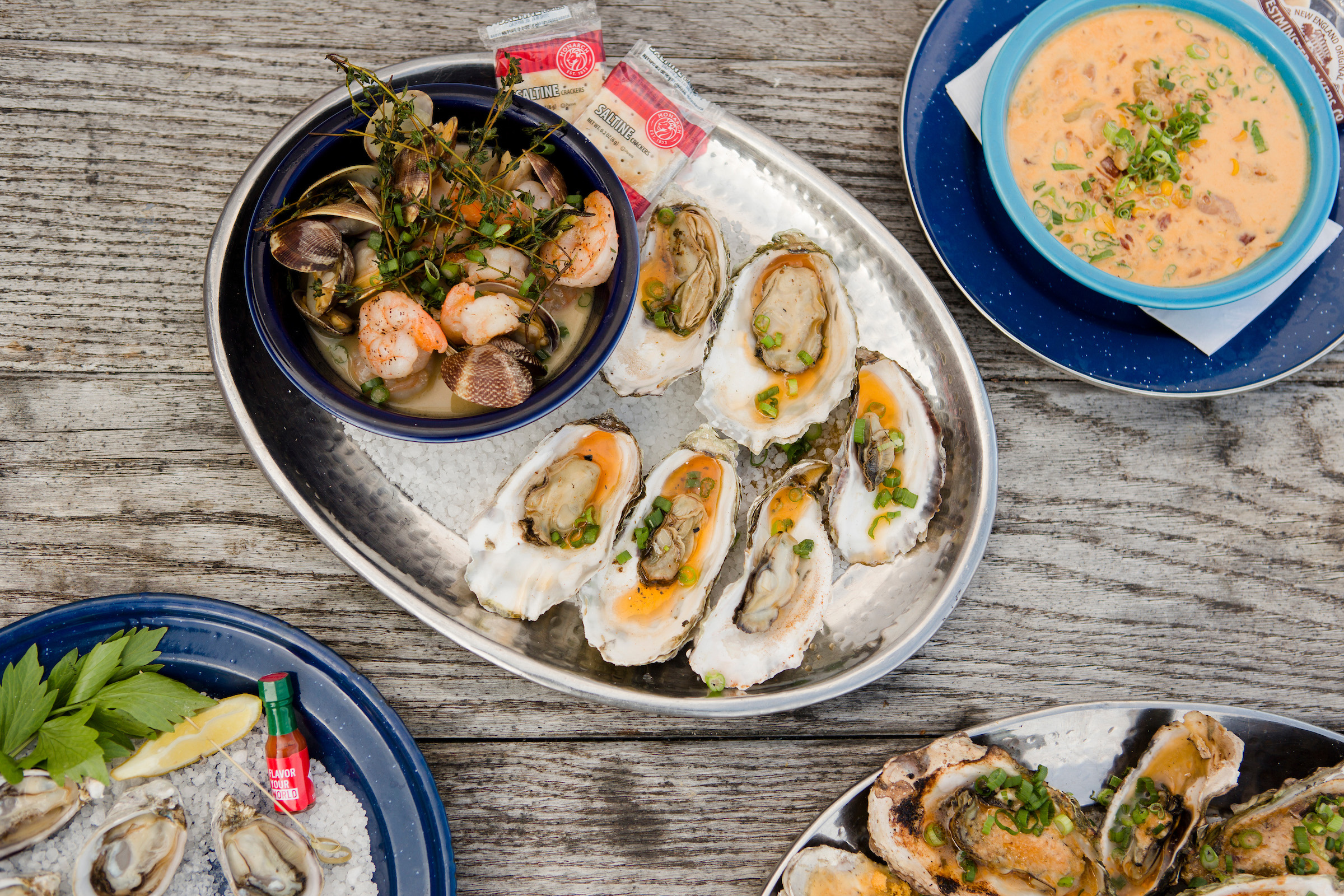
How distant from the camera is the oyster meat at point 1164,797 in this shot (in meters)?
1.46

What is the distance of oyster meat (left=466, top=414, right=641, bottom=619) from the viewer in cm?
139

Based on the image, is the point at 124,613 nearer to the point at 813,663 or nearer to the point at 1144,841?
the point at 813,663

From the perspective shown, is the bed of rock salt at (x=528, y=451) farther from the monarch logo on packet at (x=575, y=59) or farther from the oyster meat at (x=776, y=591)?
the monarch logo on packet at (x=575, y=59)

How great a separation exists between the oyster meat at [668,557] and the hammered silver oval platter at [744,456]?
0.18 feet

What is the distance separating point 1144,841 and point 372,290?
5.58ft

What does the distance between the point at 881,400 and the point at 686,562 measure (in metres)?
0.48

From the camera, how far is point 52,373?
1490 mm

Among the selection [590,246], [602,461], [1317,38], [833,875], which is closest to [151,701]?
[602,461]

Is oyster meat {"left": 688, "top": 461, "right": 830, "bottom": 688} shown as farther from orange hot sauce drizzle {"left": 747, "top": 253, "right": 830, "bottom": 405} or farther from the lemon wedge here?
the lemon wedge

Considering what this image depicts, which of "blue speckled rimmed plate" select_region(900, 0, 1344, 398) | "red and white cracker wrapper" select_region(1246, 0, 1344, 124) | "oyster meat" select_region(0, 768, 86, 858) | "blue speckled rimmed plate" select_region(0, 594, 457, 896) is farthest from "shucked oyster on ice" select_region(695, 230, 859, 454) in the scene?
"oyster meat" select_region(0, 768, 86, 858)

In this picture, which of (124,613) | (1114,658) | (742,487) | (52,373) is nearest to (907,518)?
(742,487)

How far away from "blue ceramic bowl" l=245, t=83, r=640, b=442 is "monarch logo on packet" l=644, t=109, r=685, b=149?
0.20m

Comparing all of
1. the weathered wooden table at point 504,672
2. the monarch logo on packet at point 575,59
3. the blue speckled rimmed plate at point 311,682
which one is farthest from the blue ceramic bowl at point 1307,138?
the blue speckled rimmed plate at point 311,682

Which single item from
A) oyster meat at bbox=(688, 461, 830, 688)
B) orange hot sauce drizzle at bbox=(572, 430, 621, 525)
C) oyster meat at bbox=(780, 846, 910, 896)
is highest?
orange hot sauce drizzle at bbox=(572, 430, 621, 525)
